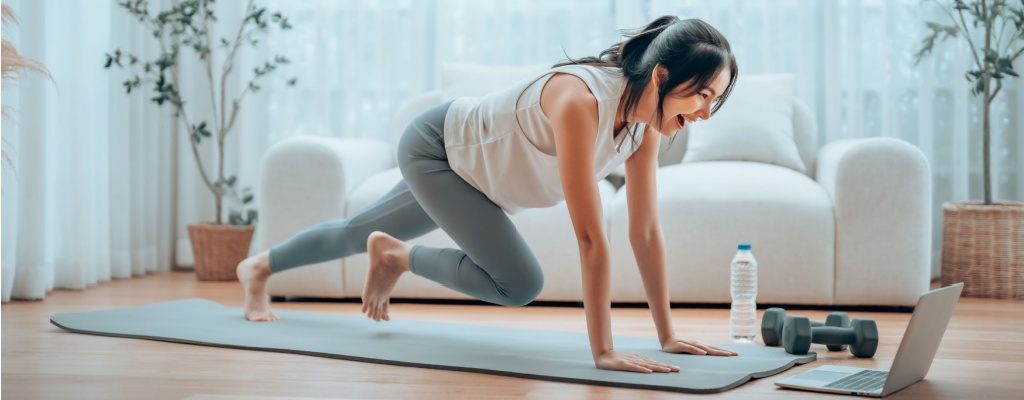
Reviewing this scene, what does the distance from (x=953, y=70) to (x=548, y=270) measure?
1807 mm

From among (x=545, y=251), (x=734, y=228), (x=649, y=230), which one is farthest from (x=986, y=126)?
(x=649, y=230)

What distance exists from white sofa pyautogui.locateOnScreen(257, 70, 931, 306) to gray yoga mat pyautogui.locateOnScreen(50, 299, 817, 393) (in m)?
0.39

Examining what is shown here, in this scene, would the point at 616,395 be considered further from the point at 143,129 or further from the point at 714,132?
the point at 143,129

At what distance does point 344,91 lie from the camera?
3945 millimetres

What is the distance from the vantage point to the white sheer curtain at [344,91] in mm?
3215

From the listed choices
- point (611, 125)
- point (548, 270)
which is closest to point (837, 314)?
point (611, 125)

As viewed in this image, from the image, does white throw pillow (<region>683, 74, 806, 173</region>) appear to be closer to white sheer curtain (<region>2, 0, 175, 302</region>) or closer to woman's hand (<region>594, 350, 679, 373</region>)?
woman's hand (<region>594, 350, 679, 373</region>)

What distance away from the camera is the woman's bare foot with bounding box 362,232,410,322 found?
220 centimetres

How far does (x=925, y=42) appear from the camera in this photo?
346 cm

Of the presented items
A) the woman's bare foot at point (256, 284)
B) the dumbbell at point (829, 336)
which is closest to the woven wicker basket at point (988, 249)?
the dumbbell at point (829, 336)

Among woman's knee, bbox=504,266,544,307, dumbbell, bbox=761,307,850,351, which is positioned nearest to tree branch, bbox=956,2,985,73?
dumbbell, bbox=761,307,850,351

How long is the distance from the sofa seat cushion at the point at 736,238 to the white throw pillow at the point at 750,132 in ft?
1.28

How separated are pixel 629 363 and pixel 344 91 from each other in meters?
2.47

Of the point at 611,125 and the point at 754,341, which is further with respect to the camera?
the point at 754,341
